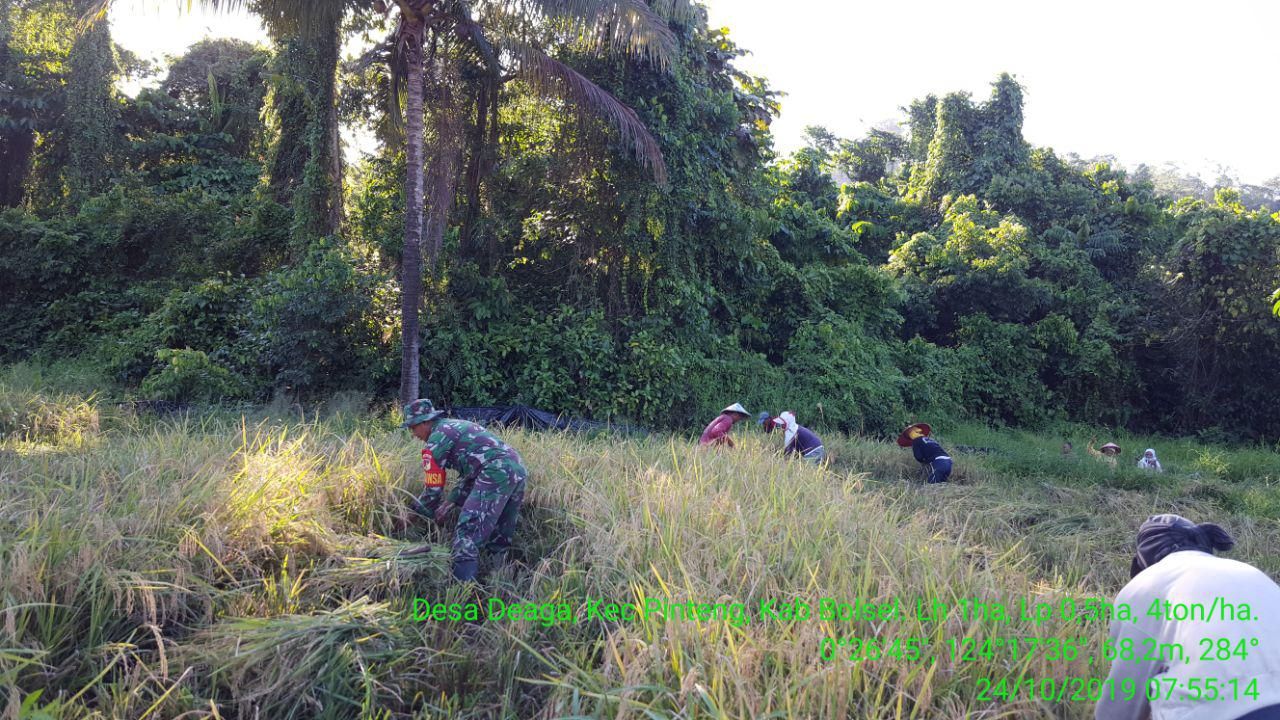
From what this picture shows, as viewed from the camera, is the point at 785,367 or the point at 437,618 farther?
the point at 785,367

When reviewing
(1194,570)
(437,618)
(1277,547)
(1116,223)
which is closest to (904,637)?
(1194,570)

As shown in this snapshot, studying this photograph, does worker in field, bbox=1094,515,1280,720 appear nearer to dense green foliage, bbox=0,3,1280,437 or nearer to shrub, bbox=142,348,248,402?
dense green foliage, bbox=0,3,1280,437

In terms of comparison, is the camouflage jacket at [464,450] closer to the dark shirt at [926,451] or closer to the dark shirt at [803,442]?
the dark shirt at [803,442]

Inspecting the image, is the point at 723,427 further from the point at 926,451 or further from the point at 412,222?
the point at 412,222

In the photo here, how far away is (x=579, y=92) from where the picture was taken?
9539 mm

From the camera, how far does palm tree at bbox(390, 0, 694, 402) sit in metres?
8.91

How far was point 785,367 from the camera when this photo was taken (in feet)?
42.3

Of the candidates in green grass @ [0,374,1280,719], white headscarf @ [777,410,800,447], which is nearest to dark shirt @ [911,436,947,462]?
white headscarf @ [777,410,800,447]

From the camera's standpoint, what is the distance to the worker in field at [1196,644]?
85.7 inches

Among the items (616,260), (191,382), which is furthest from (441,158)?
(191,382)

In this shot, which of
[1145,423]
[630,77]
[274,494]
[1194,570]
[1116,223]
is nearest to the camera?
[1194,570]

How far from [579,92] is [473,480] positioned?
252 inches

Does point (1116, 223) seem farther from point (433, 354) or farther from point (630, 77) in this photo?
point (433, 354)

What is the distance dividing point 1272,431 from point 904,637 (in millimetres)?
16094
